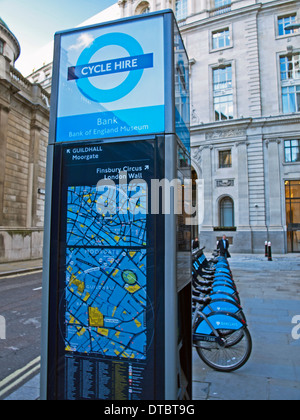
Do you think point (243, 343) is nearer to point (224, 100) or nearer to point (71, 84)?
point (71, 84)

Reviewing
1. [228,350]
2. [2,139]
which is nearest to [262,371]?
[228,350]

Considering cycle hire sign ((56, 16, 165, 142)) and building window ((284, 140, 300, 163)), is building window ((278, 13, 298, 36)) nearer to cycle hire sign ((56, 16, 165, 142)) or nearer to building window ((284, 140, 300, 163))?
building window ((284, 140, 300, 163))

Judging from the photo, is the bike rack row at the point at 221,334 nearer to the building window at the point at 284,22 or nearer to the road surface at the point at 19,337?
the road surface at the point at 19,337

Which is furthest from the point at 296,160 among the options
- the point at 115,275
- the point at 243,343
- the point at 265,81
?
the point at 115,275

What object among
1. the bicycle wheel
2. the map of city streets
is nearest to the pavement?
the bicycle wheel

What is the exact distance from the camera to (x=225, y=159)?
30.2 metres

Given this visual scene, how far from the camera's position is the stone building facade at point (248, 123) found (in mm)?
27984

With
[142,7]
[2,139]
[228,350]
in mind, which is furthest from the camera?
[142,7]

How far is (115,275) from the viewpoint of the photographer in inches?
102

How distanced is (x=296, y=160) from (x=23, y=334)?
91.8ft

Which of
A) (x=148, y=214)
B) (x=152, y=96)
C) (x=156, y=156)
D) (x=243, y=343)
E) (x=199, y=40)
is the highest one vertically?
(x=199, y=40)

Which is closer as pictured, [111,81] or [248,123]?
[111,81]

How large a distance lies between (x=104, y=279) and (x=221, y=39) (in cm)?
3492

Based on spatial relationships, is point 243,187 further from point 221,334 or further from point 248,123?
point 221,334
